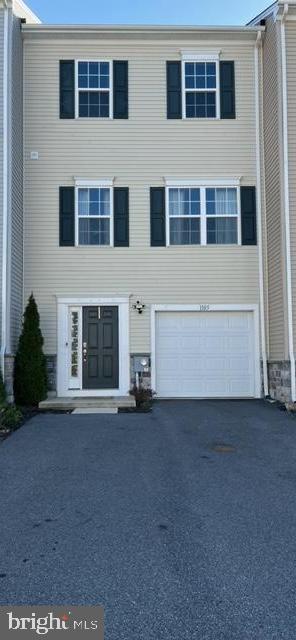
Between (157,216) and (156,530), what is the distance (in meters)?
8.09

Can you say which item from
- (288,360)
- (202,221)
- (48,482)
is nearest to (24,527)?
(48,482)

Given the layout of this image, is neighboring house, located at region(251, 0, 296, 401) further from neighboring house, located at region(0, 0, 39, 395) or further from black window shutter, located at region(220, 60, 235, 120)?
neighboring house, located at region(0, 0, 39, 395)

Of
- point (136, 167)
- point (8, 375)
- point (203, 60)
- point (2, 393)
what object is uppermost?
point (203, 60)

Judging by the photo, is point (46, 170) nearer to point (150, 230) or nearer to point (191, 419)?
point (150, 230)

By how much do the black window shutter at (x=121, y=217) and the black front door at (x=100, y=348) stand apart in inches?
55.4

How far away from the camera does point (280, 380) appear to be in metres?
10.4

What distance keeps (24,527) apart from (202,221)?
8314mm

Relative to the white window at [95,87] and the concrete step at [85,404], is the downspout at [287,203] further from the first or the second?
the white window at [95,87]

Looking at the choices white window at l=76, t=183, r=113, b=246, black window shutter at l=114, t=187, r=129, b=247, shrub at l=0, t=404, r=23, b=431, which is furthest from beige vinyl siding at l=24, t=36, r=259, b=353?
shrub at l=0, t=404, r=23, b=431

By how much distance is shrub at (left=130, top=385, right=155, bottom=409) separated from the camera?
10203mm

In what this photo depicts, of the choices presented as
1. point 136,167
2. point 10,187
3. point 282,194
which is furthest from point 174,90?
point 10,187

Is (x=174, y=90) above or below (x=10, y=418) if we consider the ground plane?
above

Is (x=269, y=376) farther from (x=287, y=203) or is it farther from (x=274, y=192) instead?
(x=274, y=192)

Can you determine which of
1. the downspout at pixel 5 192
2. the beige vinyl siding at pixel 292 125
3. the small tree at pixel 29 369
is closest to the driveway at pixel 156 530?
the small tree at pixel 29 369
